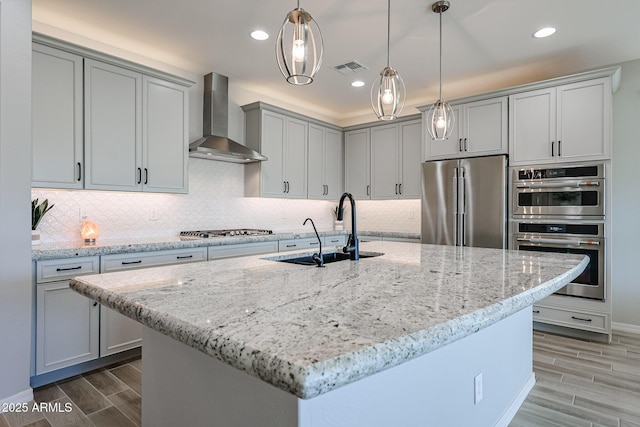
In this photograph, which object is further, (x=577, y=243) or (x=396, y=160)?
(x=396, y=160)

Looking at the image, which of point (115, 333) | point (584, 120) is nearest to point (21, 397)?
point (115, 333)

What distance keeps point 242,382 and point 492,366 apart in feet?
4.47

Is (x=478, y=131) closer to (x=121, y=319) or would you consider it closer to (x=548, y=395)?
(x=548, y=395)

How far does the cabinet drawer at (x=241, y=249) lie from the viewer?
132 inches

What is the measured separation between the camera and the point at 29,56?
2281 mm

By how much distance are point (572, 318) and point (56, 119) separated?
15.7 feet

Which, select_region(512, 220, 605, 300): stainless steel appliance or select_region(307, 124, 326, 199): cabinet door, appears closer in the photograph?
select_region(512, 220, 605, 300): stainless steel appliance

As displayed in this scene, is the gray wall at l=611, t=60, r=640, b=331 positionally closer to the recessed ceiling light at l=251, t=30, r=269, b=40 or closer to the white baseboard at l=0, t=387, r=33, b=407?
the recessed ceiling light at l=251, t=30, r=269, b=40

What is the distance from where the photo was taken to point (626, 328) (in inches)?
144

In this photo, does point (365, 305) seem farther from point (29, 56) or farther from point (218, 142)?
point (218, 142)

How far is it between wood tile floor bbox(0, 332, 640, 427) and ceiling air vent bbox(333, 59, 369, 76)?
10.2 feet

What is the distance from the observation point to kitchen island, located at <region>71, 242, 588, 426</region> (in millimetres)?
712

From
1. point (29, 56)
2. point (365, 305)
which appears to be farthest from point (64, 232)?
point (365, 305)

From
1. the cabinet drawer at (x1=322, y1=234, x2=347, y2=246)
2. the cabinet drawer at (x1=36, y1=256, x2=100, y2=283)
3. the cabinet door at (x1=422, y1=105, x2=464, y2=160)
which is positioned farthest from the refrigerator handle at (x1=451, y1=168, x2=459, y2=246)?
the cabinet drawer at (x1=36, y1=256, x2=100, y2=283)
